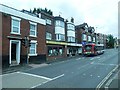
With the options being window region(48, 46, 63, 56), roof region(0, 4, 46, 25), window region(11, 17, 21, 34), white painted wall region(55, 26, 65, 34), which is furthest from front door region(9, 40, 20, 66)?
white painted wall region(55, 26, 65, 34)

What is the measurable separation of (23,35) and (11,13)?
3616 mm

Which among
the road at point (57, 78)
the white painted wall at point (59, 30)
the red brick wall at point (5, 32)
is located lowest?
the road at point (57, 78)

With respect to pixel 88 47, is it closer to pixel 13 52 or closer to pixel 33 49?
pixel 33 49

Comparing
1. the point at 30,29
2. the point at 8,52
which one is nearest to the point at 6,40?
the point at 8,52

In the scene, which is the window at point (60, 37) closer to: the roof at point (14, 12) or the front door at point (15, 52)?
the roof at point (14, 12)

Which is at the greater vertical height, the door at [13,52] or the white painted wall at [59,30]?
the white painted wall at [59,30]

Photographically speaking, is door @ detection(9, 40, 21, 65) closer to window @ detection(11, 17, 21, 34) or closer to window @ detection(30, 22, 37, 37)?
window @ detection(11, 17, 21, 34)

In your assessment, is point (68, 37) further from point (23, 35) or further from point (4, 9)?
point (4, 9)

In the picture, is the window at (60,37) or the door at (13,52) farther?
the window at (60,37)

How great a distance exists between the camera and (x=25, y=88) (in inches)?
432

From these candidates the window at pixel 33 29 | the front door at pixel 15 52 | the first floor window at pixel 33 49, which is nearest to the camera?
the front door at pixel 15 52

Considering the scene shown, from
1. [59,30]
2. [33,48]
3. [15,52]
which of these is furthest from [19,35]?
[59,30]

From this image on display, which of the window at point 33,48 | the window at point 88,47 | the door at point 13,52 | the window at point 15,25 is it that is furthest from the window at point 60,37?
the door at point 13,52

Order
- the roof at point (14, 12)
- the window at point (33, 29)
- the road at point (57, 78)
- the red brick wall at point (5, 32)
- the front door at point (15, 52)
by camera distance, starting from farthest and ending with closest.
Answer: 1. the window at point (33, 29)
2. the front door at point (15, 52)
3. the roof at point (14, 12)
4. the red brick wall at point (5, 32)
5. the road at point (57, 78)
